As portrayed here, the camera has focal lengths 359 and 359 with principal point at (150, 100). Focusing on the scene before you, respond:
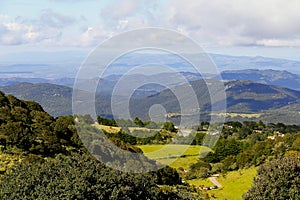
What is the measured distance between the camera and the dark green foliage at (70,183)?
47.4 ft

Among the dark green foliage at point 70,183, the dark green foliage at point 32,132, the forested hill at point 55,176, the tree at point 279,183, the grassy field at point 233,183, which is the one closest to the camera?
the dark green foliage at point 70,183

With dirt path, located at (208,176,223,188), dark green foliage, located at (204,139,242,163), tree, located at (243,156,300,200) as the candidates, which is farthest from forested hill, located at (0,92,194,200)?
dark green foliage, located at (204,139,242,163)

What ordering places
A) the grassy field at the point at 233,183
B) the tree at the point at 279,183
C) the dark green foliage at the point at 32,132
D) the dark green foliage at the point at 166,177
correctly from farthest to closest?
the grassy field at the point at 233,183, the dark green foliage at the point at 166,177, the dark green foliage at the point at 32,132, the tree at the point at 279,183

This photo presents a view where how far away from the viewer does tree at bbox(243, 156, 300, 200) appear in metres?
21.8

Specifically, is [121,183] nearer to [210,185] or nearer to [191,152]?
[210,185]

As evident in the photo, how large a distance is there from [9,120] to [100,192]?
16.9 metres

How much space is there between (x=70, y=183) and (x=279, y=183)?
44.6ft

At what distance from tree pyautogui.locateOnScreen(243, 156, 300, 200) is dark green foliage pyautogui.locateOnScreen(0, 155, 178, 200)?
7.70 m

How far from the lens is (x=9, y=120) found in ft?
95.9

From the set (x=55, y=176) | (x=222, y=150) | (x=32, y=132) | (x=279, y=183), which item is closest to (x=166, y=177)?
(x=279, y=183)

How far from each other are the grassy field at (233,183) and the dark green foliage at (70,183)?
58.7 ft

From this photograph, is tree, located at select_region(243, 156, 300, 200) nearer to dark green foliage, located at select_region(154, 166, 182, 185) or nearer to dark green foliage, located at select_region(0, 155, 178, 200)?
dark green foliage, located at select_region(0, 155, 178, 200)

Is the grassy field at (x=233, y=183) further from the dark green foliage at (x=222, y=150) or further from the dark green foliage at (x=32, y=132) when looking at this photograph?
the dark green foliage at (x=32, y=132)

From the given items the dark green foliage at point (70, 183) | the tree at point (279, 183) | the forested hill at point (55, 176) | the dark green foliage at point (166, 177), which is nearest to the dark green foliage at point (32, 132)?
the forested hill at point (55, 176)
